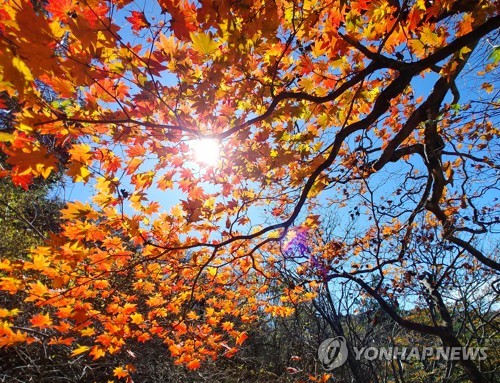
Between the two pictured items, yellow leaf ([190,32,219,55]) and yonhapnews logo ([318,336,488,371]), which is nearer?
yellow leaf ([190,32,219,55])

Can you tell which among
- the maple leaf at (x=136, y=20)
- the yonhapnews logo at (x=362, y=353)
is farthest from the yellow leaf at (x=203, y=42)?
the yonhapnews logo at (x=362, y=353)

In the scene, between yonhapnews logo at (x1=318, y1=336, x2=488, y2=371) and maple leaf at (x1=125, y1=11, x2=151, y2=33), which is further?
yonhapnews logo at (x1=318, y1=336, x2=488, y2=371)

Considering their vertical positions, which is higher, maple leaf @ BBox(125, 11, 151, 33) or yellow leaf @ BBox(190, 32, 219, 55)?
maple leaf @ BBox(125, 11, 151, 33)

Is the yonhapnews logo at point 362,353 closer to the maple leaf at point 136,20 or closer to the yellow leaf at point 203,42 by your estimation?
the yellow leaf at point 203,42

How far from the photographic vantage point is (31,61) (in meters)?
1.48

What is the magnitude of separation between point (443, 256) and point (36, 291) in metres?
6.37

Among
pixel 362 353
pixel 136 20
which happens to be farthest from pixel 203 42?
pixel 362 353

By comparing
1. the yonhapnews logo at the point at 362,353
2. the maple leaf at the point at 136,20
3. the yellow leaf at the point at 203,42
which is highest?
the maple leaf at the point at 136,20

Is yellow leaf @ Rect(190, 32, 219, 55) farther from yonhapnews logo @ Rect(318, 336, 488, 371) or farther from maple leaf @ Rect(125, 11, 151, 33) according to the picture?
yonhapnews logo @ Rect(318, 336, 488, 371)

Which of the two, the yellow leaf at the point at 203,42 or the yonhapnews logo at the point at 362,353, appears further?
the yonhapnews logo at the point at 362,353

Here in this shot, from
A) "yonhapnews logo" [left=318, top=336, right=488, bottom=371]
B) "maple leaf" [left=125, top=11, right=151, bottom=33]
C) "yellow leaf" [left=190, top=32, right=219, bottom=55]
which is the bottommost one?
"yonhapnews logo" [left=318, top=336, right=488, bottom=371]

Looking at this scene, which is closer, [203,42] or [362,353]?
[203,42]

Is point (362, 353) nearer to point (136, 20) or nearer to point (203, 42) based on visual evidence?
point (203, 42)

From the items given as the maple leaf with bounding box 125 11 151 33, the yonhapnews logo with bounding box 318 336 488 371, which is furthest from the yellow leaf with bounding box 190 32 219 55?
the yonhapnews logo with bounding box 318 336 488 371
